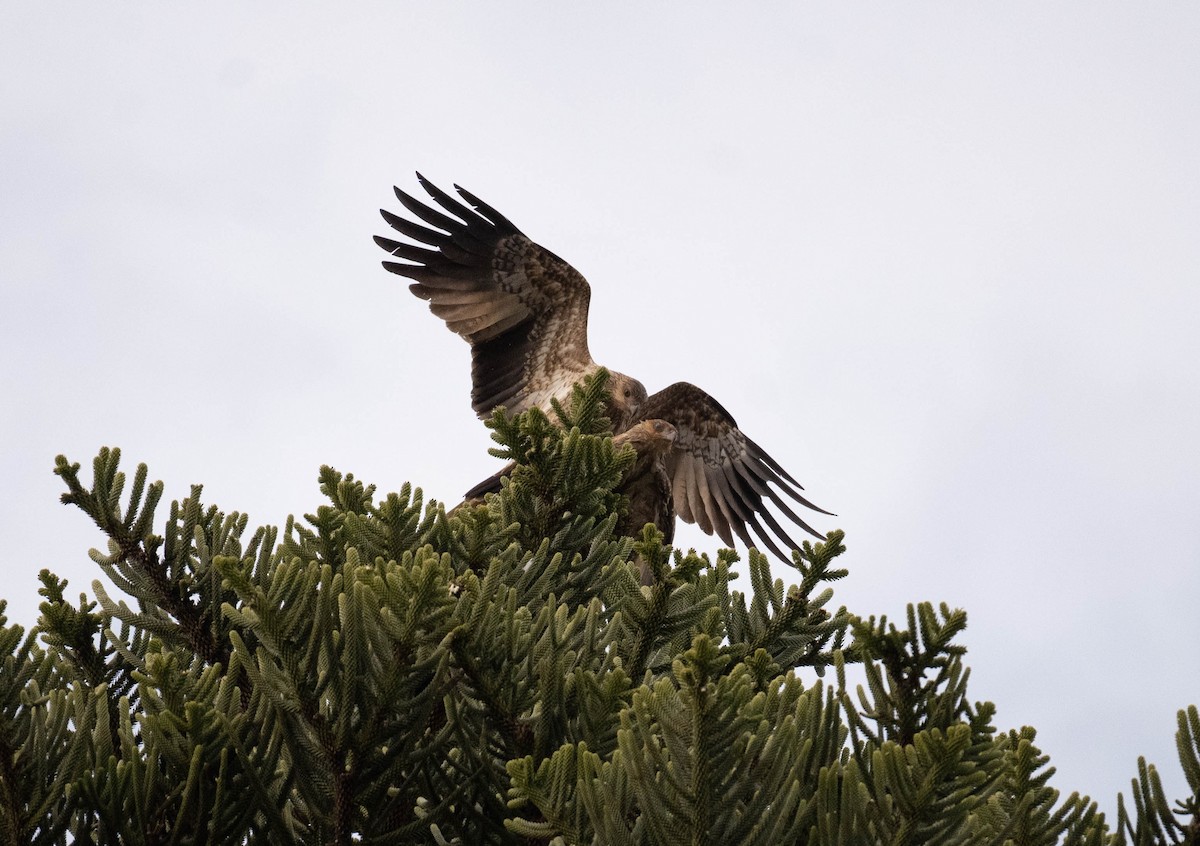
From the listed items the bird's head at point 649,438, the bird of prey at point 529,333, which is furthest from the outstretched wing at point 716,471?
the bird's head at point 649,438

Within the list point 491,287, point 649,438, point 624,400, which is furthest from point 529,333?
point 649,438

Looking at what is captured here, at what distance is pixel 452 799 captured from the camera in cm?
370

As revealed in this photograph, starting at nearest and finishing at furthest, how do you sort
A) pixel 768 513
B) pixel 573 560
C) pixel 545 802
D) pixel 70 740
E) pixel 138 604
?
pixel 545 802 < pixel 70 740 < pixel 138 604 < pixel 573 560 < pixel 768 513

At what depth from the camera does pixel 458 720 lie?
368cm

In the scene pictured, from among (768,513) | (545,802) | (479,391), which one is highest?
(479,391)

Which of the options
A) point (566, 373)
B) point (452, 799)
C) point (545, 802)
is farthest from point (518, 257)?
point (545, 802)

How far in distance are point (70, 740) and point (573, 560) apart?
1828 millimetres

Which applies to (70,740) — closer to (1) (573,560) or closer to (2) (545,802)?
(2) (545,802)

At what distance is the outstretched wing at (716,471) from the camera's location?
29.8ft

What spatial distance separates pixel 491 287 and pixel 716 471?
6.68ft

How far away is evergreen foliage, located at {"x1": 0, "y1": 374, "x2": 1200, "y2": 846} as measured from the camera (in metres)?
3.00

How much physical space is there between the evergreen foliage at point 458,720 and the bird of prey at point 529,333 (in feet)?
15.9

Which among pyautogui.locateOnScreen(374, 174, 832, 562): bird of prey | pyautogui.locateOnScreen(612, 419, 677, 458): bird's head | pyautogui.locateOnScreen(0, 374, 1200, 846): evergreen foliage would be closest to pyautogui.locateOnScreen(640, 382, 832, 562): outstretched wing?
pyautogui.locateOnScreen(374, 174, 832, 562): bird of prey

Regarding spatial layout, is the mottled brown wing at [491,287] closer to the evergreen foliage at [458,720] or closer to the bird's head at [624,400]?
the bird's head at [624,400]
